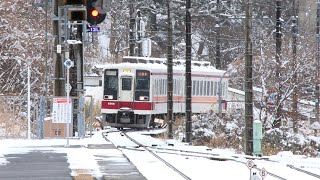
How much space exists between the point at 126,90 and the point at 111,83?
74cm

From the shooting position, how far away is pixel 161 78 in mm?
33156

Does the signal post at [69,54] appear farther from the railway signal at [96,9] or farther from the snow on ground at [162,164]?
the railway signal at [96,9]

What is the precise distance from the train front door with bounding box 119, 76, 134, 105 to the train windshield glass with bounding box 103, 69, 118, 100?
272 millimetres

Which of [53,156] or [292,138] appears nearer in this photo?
[53,156]

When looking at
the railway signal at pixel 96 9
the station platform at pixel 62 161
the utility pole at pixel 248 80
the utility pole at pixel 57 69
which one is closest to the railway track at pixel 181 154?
the station platform at pixel 62 161

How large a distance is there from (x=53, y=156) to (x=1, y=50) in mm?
21606

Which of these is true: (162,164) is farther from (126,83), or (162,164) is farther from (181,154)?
(126,83)

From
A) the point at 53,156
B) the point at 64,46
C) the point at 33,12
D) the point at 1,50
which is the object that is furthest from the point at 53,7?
the point at 33,12

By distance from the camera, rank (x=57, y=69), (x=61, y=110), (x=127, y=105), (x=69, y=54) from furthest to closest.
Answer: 1. (x=127, y=105)
2. (x=69, y=54)
3. (x=57, y=69)
4. (x=61, y=110)

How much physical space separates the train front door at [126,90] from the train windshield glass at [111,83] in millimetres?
272

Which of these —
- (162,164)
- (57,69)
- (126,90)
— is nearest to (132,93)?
(126,90)

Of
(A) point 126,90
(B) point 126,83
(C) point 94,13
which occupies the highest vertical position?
(C) point 94,13

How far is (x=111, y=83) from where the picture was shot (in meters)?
32.3

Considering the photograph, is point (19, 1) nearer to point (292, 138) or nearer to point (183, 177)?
point (292, 138)
